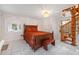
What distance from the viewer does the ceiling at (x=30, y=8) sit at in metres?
2.08

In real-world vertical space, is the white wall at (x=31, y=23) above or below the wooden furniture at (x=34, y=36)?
above

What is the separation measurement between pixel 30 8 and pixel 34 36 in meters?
0.73

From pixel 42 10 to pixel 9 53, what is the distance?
1233 millimetres

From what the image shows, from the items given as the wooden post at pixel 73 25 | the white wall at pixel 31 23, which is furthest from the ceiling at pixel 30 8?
the wooden post at pixel 73 25

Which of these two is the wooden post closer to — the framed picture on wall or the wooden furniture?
the wooden furniture

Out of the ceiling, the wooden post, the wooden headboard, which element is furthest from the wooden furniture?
→ the wooden post

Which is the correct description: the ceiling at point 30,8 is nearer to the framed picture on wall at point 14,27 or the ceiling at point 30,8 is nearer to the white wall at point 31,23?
the white wall at point 31,23

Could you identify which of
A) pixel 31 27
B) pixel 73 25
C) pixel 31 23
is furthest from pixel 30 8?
pixel 73 25

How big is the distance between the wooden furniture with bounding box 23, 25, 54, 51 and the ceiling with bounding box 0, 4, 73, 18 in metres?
0.32

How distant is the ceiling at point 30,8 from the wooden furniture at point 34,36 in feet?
1.05

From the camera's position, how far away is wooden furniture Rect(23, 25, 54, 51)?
2295 mm

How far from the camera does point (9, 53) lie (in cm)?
211
